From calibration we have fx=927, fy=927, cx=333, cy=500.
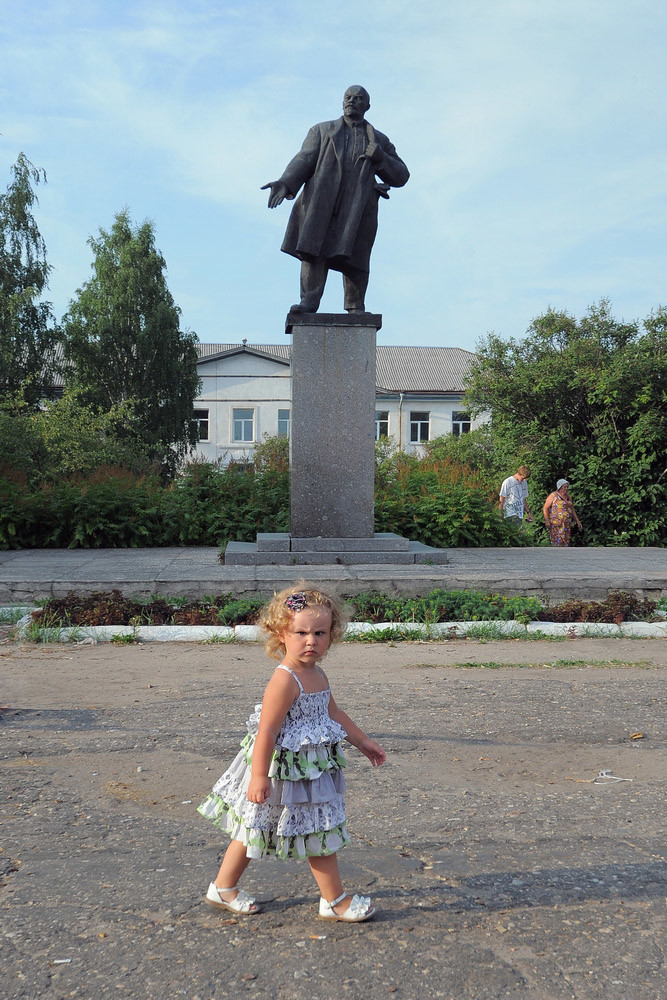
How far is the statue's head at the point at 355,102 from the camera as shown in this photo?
9.73 metres

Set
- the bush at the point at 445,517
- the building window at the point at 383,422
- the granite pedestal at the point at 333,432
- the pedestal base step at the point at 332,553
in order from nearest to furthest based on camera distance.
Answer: the pedestal base step at the point at 332,553, the granite pedestal at the point at 333,432, the bush at the point at 445,517, the building window at the point at 383,422

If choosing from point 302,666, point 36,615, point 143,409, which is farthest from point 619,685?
point 143,409

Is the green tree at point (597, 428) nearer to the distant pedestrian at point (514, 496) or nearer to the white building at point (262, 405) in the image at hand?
the distant pedestrian at point (514, 496)

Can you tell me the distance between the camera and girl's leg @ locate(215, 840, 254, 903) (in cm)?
264

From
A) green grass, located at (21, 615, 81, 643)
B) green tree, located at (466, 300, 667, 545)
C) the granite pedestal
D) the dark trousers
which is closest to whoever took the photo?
green grass, located at (21, 615, 81, 643)

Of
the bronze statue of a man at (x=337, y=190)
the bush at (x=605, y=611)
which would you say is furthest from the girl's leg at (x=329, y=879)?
the bronze statue of a man at (x=337, y=190)

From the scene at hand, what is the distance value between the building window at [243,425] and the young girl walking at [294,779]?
4872cm

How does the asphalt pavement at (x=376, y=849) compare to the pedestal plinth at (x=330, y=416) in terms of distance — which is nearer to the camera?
the asphalt pavement at (x=376, y=849)

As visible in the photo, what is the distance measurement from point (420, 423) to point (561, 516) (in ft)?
129

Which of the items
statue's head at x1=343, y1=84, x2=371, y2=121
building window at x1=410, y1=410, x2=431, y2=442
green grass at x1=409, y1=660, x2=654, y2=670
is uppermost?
building window at x1=410, y1=410, x2=431, y2=442

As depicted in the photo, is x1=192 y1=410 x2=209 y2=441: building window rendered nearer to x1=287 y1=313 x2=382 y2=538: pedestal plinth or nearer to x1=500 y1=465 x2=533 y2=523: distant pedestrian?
x1=500 y1=465 x2=533 y2=523: distant pedestrian

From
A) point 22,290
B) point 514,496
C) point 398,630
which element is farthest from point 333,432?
point 22,290

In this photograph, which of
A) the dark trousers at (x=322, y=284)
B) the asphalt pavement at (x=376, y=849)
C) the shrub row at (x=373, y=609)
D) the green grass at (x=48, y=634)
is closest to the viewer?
the asphalt pavement at (x=376, y=849)

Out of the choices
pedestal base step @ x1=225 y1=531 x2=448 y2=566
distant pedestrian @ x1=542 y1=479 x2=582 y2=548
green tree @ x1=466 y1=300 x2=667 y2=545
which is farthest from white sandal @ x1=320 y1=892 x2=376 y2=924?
green tree @ x1=466 y1=300 x2=667 y2=545
